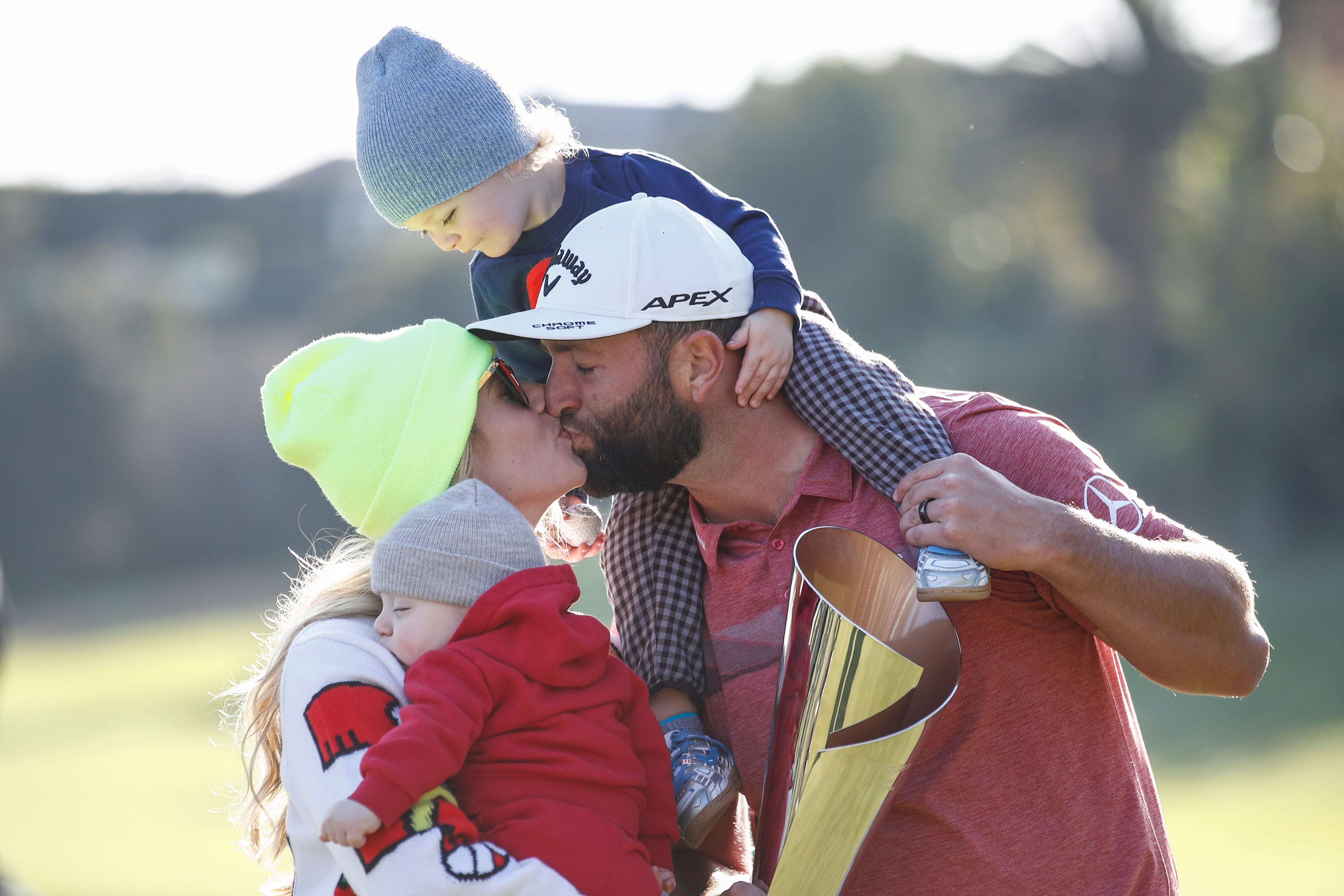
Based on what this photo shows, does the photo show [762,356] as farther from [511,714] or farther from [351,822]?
[351,822]

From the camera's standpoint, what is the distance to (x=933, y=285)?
29094 millimetres

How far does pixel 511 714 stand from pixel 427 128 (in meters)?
1.96

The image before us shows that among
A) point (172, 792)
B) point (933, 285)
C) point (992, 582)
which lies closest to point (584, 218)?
point (992, 582)

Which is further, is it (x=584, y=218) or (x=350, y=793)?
(x=584, y=218)

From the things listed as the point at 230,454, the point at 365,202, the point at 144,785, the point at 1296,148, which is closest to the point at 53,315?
the point at 230,454

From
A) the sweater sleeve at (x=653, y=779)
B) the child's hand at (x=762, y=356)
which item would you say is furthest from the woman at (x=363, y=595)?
the child's hand at (x=762, y=356)

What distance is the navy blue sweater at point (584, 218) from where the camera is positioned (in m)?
3.31

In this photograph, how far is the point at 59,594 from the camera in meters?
27.6

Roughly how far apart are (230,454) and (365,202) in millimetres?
9434

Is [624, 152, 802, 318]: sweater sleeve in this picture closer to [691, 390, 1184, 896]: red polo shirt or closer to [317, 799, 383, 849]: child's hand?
[691, 390, 1184, 896]: red polo shirt

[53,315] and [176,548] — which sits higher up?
[53,315]

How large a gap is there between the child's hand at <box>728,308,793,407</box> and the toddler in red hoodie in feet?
2.35

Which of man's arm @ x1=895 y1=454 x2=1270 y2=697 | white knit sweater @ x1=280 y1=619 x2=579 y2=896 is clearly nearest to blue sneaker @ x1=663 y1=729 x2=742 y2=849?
white knit sweater @ x1=280 y1=619 x2=579 y2=896

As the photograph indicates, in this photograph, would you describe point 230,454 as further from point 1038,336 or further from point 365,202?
point 1038,336
